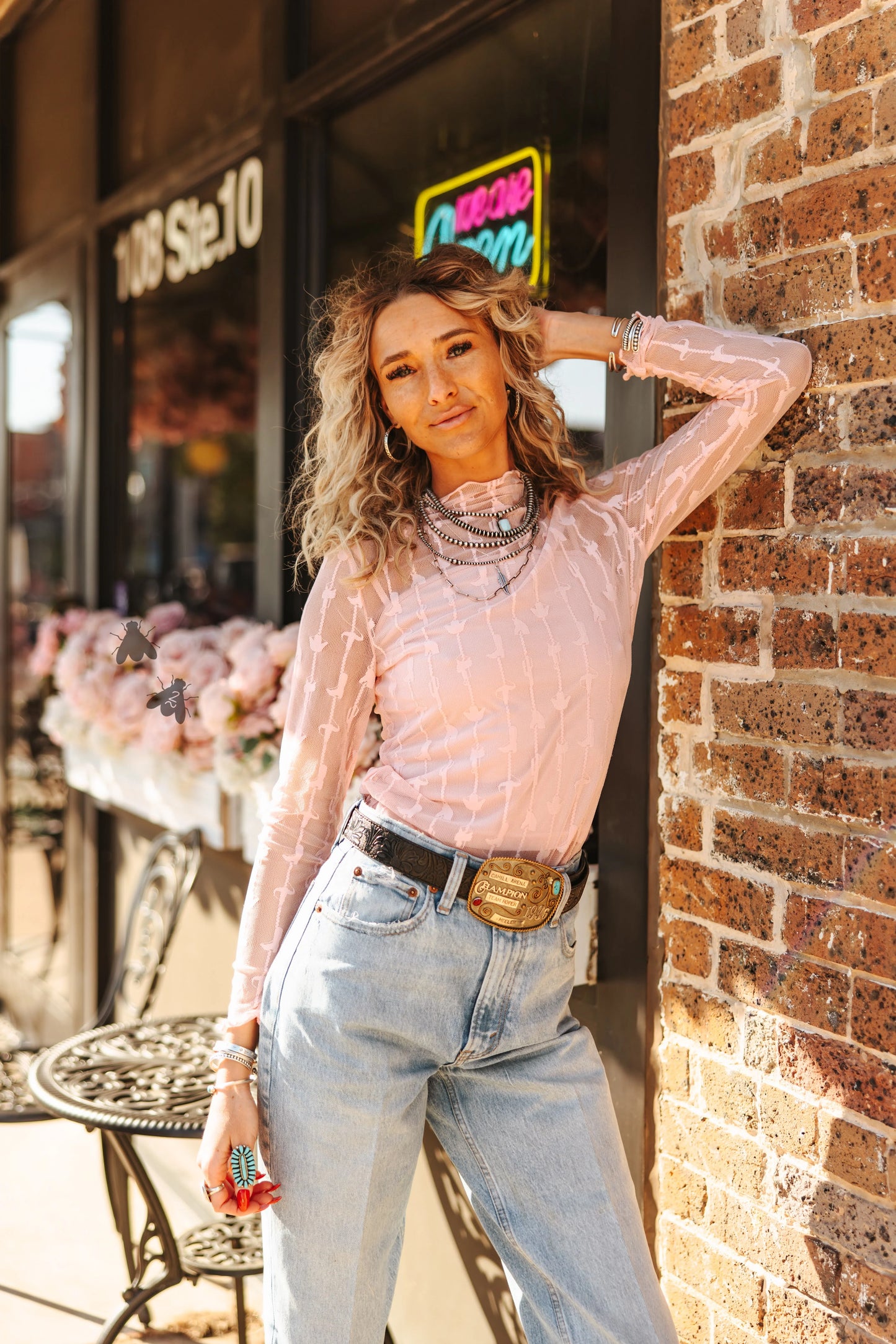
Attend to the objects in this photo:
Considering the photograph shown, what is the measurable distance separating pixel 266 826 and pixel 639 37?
4.67 ft

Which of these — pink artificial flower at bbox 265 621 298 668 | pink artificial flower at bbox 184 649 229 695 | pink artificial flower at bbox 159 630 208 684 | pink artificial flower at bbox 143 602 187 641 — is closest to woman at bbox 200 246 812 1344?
pink artificial flower at bbox 265 621 298 668

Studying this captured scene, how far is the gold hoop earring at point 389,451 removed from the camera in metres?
1.88

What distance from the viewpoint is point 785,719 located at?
1735 millimetres

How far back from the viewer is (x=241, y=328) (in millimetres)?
3711

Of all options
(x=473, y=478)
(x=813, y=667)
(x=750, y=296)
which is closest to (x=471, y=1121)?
(x=813, y=667)

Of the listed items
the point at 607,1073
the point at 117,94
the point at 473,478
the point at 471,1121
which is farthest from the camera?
the point at 117,94

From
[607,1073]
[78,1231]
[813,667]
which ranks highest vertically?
[813,667]

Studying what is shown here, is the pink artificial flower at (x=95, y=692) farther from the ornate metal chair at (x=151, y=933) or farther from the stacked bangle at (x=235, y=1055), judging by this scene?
the stacked bangle at (x=235, y=1055)

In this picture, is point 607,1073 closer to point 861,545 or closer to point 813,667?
point 813,667

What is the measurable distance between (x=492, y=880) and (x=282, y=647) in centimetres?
142

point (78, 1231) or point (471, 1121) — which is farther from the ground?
point (471, 1121)

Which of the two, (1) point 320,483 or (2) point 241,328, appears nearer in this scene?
(1) point 320,483

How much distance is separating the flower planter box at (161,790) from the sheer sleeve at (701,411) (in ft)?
5.55

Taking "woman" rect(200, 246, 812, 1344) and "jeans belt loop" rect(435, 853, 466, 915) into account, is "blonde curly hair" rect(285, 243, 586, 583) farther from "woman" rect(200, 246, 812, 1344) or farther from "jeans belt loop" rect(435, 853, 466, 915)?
"jeans belt loop" rect(435, 853, 466, 915)
